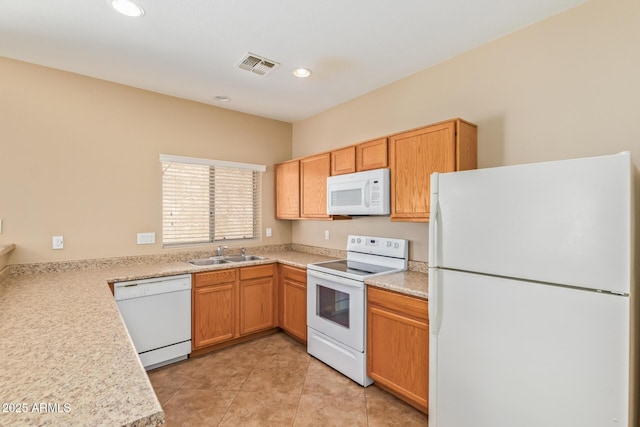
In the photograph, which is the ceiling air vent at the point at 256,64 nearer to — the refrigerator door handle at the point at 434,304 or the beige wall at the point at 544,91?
the beige wall at the point at 544,91

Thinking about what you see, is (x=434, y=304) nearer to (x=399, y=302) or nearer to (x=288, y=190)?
(x=399, y=302)

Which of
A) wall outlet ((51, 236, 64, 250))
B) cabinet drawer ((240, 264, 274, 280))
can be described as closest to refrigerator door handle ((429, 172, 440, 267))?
cabinet drawer ((240, 264, 274, 280))

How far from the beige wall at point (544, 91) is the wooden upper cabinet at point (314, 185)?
817mm

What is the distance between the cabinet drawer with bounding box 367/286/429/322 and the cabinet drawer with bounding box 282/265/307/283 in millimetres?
920

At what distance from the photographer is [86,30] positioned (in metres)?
2.11

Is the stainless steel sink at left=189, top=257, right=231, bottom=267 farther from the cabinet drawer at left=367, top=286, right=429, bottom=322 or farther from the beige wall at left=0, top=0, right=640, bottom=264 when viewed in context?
the cabinet drawer at left=367, top=286, right=429, bottom=322

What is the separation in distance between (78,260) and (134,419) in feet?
8.79

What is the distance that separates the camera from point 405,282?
2.31 meters

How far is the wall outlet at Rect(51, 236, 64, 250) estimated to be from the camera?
106 inches

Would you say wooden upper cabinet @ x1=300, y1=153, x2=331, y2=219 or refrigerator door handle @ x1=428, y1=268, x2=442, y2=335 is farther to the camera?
wooden upper cabinet @ x1=300, y1=153, x2=331, y2=219

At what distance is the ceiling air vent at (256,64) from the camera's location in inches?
97.7

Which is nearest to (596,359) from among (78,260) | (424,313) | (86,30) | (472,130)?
(424,313)

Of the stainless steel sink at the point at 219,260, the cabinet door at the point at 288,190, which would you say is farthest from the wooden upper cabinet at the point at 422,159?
the stainless steel sink at the point at 219,260

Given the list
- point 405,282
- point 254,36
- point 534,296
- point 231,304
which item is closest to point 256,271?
point 231,304
